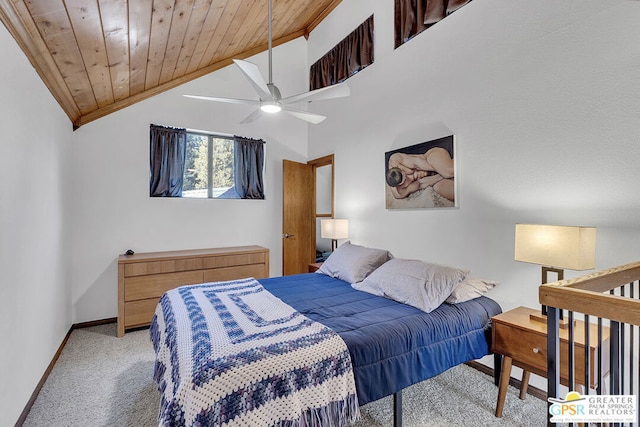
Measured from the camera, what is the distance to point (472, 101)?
260 centimetres

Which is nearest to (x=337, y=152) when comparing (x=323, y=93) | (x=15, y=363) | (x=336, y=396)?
(x=323, y=93)

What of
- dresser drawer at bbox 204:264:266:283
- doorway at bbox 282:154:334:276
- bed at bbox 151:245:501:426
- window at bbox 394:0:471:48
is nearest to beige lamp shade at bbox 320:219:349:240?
doorway at bbox 282:154:334:276

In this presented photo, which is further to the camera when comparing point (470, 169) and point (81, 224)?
point (81, 224)

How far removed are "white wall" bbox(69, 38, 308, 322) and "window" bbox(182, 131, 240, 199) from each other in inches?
4.9

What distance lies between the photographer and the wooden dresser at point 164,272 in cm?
330

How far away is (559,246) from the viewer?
5.86 feet

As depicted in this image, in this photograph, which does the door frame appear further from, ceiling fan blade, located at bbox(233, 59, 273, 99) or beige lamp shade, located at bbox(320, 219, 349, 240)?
ceiling fan blade, located at bbox(233, 59, 273, 99)

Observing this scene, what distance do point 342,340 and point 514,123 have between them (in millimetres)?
2035

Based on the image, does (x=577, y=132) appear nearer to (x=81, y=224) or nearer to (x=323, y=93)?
(x=323, y=93)

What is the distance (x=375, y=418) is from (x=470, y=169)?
2053 millimetres

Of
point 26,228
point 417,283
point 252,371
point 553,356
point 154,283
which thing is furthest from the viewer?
point 154,283

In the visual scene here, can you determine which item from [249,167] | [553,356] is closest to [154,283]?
[249,167]

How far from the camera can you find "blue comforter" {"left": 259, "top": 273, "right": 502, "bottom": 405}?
172 centimetres

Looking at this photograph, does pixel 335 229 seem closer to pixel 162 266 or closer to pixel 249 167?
pixel 249 167
